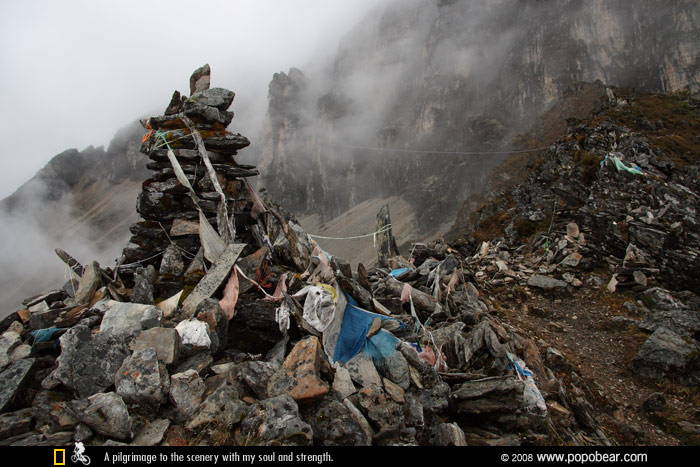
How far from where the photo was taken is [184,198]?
8344 millimetres

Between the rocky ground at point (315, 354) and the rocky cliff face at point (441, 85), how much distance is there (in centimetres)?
6891

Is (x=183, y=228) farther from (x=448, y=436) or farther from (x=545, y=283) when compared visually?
(x=545, y=283)

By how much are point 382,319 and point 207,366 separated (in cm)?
326

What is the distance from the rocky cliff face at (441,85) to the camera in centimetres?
6669

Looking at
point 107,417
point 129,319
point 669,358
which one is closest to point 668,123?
point 669,358

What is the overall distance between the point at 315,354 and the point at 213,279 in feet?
9.43

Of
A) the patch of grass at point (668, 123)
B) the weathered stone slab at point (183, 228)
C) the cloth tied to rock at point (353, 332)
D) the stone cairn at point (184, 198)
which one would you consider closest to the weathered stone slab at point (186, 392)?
the cloth tied to rock at point (353, 332)

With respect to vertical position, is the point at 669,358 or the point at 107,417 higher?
the point at 107,417
